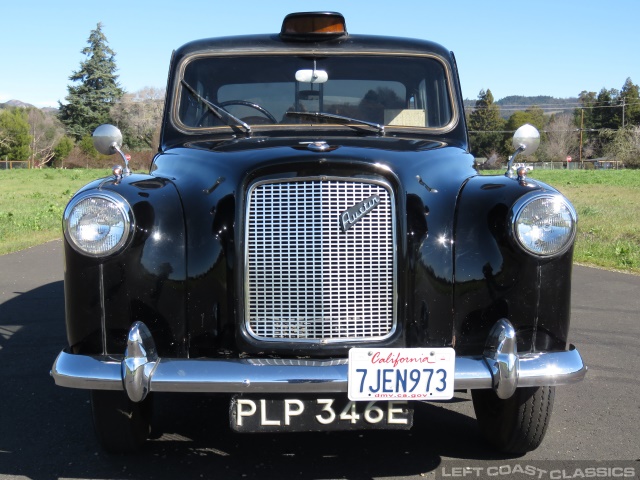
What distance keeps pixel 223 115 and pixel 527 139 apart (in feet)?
5.37

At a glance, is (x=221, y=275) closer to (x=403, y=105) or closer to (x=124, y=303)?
(x=124, y=303)

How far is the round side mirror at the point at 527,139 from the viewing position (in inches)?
160

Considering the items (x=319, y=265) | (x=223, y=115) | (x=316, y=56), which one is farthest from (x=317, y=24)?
(x=319, y=265)

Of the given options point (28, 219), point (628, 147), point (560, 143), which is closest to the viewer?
point (28, 219)

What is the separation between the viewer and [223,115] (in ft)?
14.0

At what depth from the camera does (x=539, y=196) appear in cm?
305

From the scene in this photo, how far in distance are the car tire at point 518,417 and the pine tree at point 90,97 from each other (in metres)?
62.6

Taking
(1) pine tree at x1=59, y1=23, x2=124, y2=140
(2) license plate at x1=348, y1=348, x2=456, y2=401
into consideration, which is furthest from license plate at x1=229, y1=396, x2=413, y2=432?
(1) pine tree at x1=59, y1=23, x2=124, y2=140

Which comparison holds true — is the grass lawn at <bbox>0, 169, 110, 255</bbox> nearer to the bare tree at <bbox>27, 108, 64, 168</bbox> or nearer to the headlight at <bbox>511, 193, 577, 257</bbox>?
the headlight at <bbox>511, 193, 577, 257</bbox>

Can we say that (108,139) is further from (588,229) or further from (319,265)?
(588,229)

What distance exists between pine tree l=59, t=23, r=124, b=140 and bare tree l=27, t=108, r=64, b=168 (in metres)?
7.83

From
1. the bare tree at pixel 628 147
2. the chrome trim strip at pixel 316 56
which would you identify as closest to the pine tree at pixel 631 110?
the bare tree at pixel 628 147

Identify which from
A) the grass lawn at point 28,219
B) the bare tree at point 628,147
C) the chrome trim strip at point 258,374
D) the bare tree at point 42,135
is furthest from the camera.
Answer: the bare tree at point 42,135

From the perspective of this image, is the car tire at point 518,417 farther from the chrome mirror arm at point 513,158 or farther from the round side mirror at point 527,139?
the round side mirror at point 527,139
